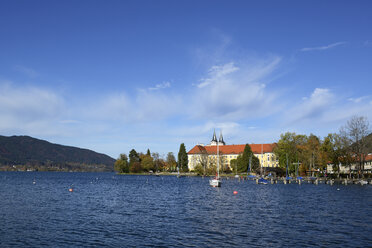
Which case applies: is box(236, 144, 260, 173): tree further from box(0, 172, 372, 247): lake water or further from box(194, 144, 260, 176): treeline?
box(0, 172, 372, 247): lake water

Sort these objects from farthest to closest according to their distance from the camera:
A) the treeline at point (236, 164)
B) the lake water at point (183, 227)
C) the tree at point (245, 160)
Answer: the tree at point (245, 160)
the treeline at point (236, 164)
the lake water at point (183, 227)

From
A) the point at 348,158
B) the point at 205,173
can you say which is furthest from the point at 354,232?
the point at 205,173

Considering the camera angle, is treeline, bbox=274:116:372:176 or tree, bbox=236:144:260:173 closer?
treeline, bbox=274:116:372:176

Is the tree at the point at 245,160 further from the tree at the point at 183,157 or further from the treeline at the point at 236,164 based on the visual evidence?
the tree at the point at 183,157

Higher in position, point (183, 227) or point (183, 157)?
point (183, 157)

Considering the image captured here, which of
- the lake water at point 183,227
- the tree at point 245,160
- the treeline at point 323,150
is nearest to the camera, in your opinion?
the lake water at point 183,227

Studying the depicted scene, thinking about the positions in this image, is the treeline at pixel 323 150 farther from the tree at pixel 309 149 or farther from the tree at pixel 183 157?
the tree at pixel 183 157

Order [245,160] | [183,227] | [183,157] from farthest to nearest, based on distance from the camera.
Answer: [183,157]
[245,160]
[183,227]

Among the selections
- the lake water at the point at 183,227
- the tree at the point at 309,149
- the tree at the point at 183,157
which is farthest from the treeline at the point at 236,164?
the lake water at the point at 183,227

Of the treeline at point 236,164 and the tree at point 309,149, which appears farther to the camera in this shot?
the treeline at point 236,164

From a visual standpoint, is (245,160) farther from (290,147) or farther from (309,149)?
(309,149)

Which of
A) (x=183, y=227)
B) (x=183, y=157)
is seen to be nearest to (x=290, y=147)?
(x=183, y=157)

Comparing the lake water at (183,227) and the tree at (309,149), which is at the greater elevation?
the tree at (309,149)

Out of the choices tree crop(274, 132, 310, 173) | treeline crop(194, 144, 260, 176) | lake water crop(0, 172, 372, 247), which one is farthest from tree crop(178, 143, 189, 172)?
lake water crop(0, 172, 372, 247)
